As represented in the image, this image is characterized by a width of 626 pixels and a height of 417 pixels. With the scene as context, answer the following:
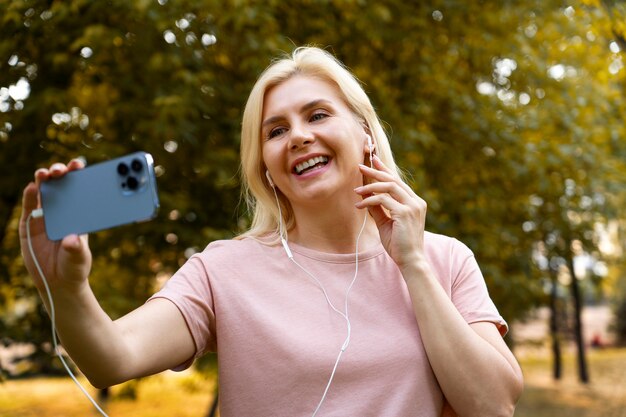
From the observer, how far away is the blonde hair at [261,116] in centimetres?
197

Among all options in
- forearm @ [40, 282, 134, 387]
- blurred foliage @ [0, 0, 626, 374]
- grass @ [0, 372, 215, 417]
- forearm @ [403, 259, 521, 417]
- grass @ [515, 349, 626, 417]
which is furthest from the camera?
grass @ [515, 349, 626, 417]

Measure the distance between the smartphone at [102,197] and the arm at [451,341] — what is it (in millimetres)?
722

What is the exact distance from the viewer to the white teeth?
187 centimetres

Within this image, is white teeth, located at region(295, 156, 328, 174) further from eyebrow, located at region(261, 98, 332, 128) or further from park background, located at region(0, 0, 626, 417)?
park background, located at region(0, 0, 626, 417)

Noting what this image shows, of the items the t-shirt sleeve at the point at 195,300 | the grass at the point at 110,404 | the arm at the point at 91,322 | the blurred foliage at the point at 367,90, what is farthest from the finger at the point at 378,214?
the grass at the point at 110,404

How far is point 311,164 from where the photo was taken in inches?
73.7

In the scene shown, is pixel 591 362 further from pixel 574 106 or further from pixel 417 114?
pixel 417 114

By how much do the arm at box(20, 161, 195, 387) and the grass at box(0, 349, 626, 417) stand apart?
6586 mm

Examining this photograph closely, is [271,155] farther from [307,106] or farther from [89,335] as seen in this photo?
[89,335]

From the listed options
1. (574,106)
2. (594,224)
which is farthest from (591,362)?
(574,106)

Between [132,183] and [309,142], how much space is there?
0.72 m

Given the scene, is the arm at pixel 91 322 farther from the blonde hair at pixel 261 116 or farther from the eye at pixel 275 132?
the eye at pixel 275 132

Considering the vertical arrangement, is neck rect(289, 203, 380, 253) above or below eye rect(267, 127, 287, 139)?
below

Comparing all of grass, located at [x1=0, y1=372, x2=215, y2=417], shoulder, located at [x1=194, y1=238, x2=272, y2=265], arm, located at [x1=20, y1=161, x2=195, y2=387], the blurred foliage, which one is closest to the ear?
shoulder, located at [x1=194, y1=238, x2=272, y2=265]
